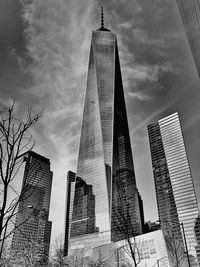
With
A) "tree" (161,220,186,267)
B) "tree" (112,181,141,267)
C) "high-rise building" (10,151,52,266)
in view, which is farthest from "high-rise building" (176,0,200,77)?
"tree" (161,220,186,267)

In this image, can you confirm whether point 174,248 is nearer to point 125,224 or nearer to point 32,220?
point 32,220

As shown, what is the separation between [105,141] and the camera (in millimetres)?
124125

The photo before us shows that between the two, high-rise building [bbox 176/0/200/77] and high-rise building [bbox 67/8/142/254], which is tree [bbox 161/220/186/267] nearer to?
high-rise building [bbox 176/0/200/77]

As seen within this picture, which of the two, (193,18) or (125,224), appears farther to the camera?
(193,18)

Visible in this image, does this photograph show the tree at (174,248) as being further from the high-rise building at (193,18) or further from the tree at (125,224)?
the high-rise building at (193,18)

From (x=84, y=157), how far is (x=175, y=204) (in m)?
101

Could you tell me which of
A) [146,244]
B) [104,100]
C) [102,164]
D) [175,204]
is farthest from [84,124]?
[175,204]

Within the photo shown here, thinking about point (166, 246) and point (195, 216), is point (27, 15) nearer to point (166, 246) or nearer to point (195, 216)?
point (166, 246)

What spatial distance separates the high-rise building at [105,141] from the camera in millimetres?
120375

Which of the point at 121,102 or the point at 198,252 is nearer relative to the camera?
the point at 198,252

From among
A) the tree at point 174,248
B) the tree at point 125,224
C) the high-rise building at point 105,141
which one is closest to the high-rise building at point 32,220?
the tree at point 125,224

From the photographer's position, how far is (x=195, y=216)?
17800 centimetres

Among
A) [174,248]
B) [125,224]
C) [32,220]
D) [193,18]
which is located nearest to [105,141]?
[32,220]

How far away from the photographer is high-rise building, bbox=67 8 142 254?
120 metres
